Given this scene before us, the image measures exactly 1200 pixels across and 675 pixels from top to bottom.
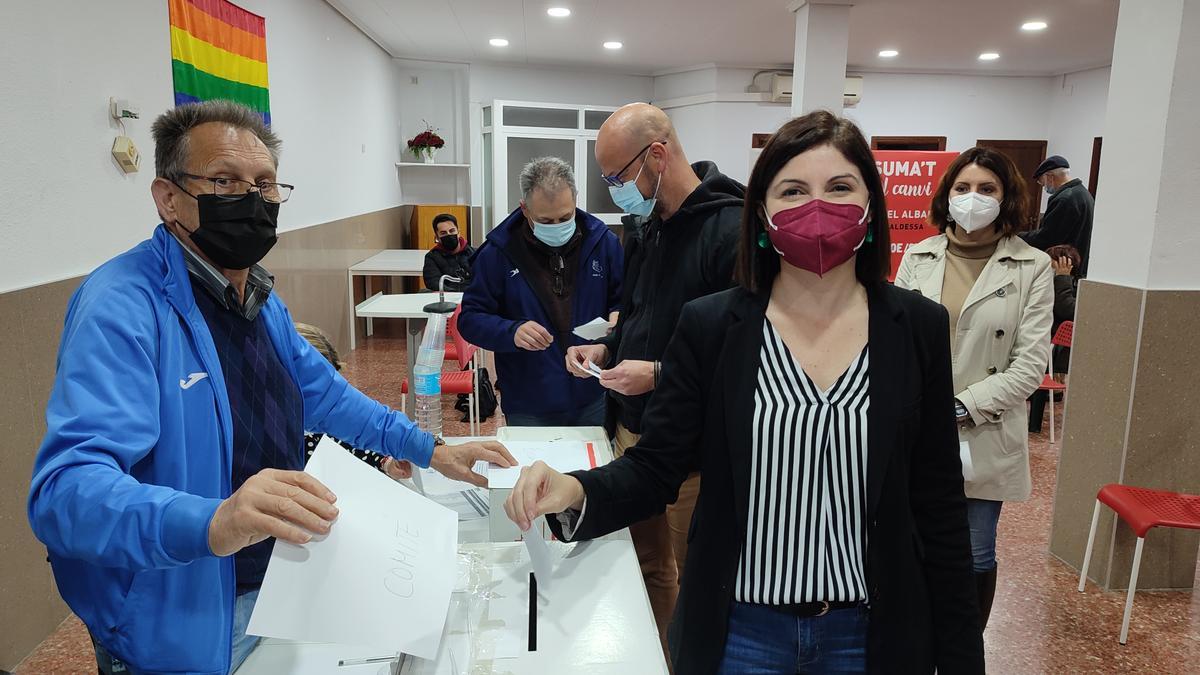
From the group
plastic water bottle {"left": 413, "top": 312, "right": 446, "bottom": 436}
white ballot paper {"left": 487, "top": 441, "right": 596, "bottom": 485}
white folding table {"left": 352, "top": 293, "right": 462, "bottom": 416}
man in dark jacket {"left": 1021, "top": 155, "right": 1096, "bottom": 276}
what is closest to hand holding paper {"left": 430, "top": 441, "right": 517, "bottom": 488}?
white ballot paper {"left": 487, "top": 441, "right": 596, "bottom": 485}

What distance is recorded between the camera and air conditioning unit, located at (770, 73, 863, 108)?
928 centimetres

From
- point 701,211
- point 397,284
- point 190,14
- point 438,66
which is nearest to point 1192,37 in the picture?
point 701,211

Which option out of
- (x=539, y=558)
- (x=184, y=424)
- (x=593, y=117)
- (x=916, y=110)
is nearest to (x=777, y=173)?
(x=539, y=558)

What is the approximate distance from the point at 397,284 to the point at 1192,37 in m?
7.07

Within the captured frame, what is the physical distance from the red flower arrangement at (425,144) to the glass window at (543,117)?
3.15 ft

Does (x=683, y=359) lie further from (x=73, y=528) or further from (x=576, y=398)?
(x=576, y=398)

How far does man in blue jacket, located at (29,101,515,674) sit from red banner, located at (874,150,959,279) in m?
4.65

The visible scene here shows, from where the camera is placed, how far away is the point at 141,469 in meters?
1.02

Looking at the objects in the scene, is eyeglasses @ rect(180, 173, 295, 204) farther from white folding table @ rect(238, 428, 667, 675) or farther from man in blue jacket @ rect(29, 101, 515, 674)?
white folding table @ rect(238, 428, 667, 675)

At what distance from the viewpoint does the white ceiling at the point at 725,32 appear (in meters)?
6.37

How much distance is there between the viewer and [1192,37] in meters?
2.59

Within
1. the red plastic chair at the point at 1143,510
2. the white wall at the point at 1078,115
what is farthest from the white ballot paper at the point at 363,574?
the white wall at the point at 1078,115

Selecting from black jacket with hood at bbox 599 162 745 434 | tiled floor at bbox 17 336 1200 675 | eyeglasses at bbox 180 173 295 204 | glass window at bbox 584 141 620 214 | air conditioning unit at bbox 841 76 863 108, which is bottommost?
tiled floor at bbox 17 336 1200 675

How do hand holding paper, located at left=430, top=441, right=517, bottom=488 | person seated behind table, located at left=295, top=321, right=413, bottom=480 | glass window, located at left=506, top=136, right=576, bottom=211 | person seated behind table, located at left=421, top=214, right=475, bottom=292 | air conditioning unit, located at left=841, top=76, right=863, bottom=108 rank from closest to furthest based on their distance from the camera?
hand holding paper, located at left=430, top=441, right=517, bottom=488
person seated behind table, located at left=295, top=321, right=413, bottom=480
person seated behind table, located at left=421, top=214, right=475, bottom=292
air conditioning unit, located at left=841, top=76, right=863, bottom=108
glass window, located at left=506, top=136, right=576, bottom=211
